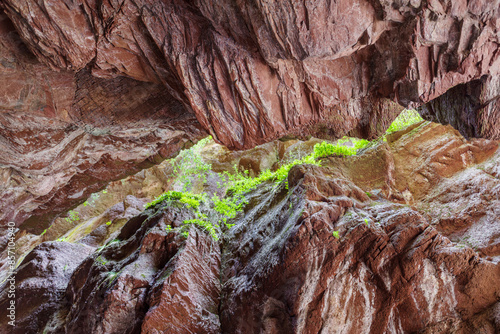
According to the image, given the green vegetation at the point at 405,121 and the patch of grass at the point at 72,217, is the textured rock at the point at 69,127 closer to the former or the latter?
the patch of grass at the point at 72,217

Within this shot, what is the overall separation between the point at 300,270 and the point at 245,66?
3.83 m

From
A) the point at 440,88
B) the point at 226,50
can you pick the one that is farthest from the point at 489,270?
the point at 226,50

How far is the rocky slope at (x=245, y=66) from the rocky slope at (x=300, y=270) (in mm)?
2023

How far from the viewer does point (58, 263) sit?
8250 millimetres

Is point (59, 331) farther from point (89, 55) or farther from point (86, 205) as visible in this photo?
point (86, 205)

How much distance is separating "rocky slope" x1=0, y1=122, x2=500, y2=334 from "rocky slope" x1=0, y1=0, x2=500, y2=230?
2023mm

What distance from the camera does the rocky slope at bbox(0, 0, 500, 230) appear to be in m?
4.34

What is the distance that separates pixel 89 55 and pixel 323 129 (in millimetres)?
4907

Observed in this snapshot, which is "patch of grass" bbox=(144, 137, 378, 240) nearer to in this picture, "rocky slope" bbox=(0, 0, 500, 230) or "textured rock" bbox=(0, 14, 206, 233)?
"textured rock" bbox=(0, 14, 206, 233)

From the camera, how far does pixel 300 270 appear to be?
4.85m

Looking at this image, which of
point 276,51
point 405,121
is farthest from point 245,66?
point 405,121

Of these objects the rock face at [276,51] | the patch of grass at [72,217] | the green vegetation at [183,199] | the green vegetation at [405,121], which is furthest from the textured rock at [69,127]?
the green vegetation at [405,121]

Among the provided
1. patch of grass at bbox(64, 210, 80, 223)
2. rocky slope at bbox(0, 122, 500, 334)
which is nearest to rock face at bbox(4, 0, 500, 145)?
rocky slope at bbox(0, 122, 500, 334)

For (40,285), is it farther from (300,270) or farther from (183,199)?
(300,270)
